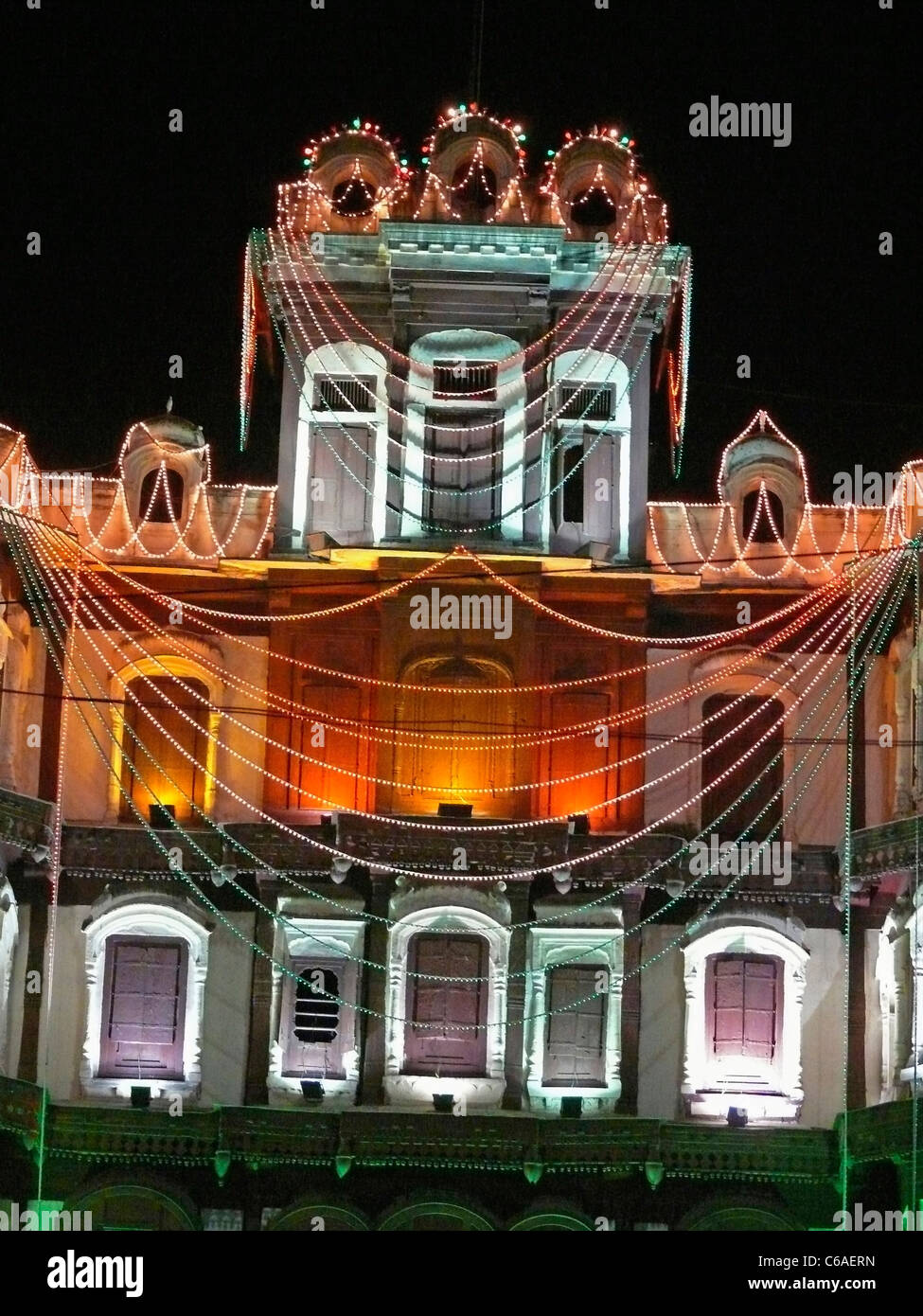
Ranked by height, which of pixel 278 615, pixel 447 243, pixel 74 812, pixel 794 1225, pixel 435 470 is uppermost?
pixel 447 243

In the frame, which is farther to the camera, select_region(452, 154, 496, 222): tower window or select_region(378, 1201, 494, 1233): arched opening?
select_region(452, 154, 496, 222): tower window

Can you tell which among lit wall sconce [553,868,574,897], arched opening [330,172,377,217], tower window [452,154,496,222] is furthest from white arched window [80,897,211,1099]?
tower window [452,154,496,222]

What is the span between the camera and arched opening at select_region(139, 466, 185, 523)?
44.1 metres

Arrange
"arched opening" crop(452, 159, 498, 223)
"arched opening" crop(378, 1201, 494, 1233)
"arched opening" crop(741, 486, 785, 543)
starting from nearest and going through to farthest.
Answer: "arched opening" crop(378, 1201, 494, 1233) → "arched opening" crop(741, 486, 785, 543) → "arched opening" crop(452, 159, 498, 223)

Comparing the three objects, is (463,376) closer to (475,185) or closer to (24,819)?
(475,185)

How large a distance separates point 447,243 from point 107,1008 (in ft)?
49.1

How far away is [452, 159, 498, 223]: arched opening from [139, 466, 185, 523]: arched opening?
290 inches

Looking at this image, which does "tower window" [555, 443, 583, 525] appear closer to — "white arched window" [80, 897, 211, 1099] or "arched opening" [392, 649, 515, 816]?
"arched opening" [392, 649, 515, 816]

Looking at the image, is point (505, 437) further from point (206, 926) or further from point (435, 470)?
point (206, 926)

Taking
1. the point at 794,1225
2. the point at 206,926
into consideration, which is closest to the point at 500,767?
the point at 206,926

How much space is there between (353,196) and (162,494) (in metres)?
6.91

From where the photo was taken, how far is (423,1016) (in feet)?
133

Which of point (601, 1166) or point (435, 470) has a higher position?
point (435, 470)

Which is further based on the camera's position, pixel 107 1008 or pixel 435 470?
pixel 435 470
